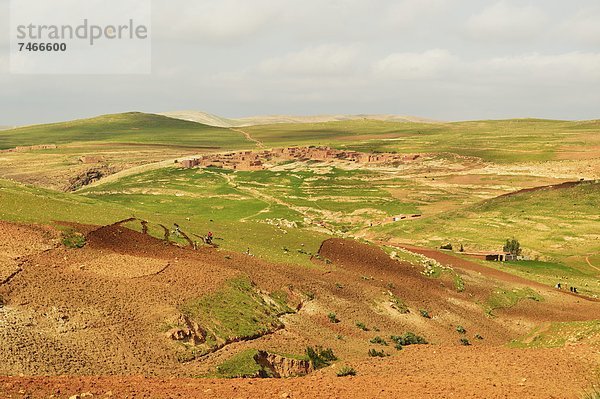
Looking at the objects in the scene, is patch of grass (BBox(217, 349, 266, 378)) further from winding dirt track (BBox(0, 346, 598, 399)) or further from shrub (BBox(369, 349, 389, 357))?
shrub (BBox(369, 349, 389, 357))

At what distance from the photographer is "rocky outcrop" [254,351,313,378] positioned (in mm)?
28125

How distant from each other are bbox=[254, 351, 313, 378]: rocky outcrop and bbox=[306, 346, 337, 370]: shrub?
48cm

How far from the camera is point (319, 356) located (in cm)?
3034

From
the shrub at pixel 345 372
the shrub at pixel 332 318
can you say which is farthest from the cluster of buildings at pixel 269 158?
the shrub at pixel 345 372

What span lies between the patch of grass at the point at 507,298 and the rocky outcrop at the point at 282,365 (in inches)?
1040

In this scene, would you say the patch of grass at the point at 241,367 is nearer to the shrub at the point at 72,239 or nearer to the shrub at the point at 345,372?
the shrub at the point at 345,372

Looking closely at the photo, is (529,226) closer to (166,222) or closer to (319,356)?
(166,222)

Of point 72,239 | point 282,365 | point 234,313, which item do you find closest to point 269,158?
point 72,239

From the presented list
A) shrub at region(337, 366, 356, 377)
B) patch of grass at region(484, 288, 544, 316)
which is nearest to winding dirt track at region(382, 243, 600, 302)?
patch of grass at region(484, 288, 544, 316)

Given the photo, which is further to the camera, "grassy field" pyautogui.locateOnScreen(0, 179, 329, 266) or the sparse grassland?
"grassy field" pyautogui.locateOnScreen(0, 179, 329, 266)

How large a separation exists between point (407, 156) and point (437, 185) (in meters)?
35.9

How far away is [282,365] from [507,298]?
108ft

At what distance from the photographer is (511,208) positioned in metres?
114

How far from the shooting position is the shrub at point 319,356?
29.3 meters
